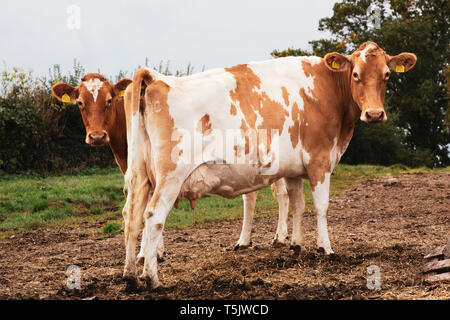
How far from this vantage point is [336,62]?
22.2 feet

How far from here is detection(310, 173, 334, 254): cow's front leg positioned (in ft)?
21.3

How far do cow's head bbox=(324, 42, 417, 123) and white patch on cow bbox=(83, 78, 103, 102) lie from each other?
139 inches

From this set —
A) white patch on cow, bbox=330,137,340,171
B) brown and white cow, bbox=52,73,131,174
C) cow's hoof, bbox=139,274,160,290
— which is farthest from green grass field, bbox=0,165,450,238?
cow's hoof, bbox=139,274,160,290

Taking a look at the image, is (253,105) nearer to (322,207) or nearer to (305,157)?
(305,157)

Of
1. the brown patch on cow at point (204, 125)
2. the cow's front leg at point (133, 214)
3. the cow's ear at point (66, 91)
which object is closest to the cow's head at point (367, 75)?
the brown patch on cow at point (204, 125)

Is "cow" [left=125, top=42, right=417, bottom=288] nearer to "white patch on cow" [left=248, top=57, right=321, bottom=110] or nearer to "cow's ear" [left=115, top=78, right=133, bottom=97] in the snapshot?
"white patch on cow" [left=248, top=57, right=321, bottom=110]

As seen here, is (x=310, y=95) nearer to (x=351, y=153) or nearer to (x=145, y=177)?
(x=145, y=177)

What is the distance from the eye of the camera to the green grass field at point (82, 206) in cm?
1077

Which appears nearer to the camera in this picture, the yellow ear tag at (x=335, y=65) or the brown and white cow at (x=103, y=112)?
the yellow ear tag at (x=335, y=65)

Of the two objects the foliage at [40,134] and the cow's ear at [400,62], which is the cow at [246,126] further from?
the foliage at [40,134]

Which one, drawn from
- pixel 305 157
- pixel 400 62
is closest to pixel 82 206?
pixel 305 157

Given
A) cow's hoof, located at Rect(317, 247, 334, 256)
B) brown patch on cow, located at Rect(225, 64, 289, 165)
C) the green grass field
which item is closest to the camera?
brown patch on cow, located at Rect(225, 64, 289, 165)

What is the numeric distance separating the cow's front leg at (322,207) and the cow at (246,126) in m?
0.01
